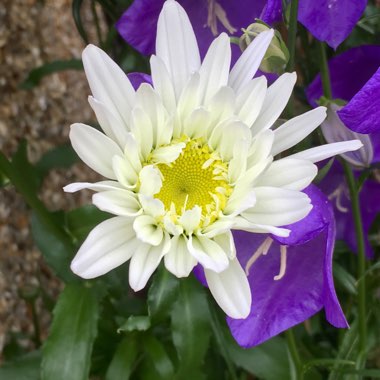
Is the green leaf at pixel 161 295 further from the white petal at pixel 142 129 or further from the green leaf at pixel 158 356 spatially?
the white petal at pixel 142 129

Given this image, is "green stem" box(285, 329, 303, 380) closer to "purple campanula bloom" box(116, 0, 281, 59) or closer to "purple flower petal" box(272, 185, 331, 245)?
"purple flower petal" box(272, 185, 331, 245)

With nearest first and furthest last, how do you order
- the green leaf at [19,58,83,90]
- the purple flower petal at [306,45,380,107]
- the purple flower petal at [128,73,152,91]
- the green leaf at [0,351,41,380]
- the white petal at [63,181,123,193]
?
the white petal at [63,181,123,193], the purple flower petal at [128,73,152,91], the purple flower petal at [306,45,380,107], the green leaf at [0,351,41,380], the green leaf at [19,58,83,90]

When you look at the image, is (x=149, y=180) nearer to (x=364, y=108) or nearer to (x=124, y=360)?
(x=364, y=108)

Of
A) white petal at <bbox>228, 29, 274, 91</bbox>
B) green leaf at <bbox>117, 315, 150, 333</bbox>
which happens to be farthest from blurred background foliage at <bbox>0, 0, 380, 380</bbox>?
white petal at <bbox>228, 29, 274, 91</bbox>

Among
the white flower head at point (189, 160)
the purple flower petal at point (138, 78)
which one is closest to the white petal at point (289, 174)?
the white flower head at point (189, 160)

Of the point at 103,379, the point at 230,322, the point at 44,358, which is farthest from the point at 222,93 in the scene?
the point at 103,379

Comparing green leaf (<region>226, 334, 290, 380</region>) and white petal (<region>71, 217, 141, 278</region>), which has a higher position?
white petal (<region>71, 217, 141, 278</region>)

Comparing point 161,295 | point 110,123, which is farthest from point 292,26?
point 161,295
